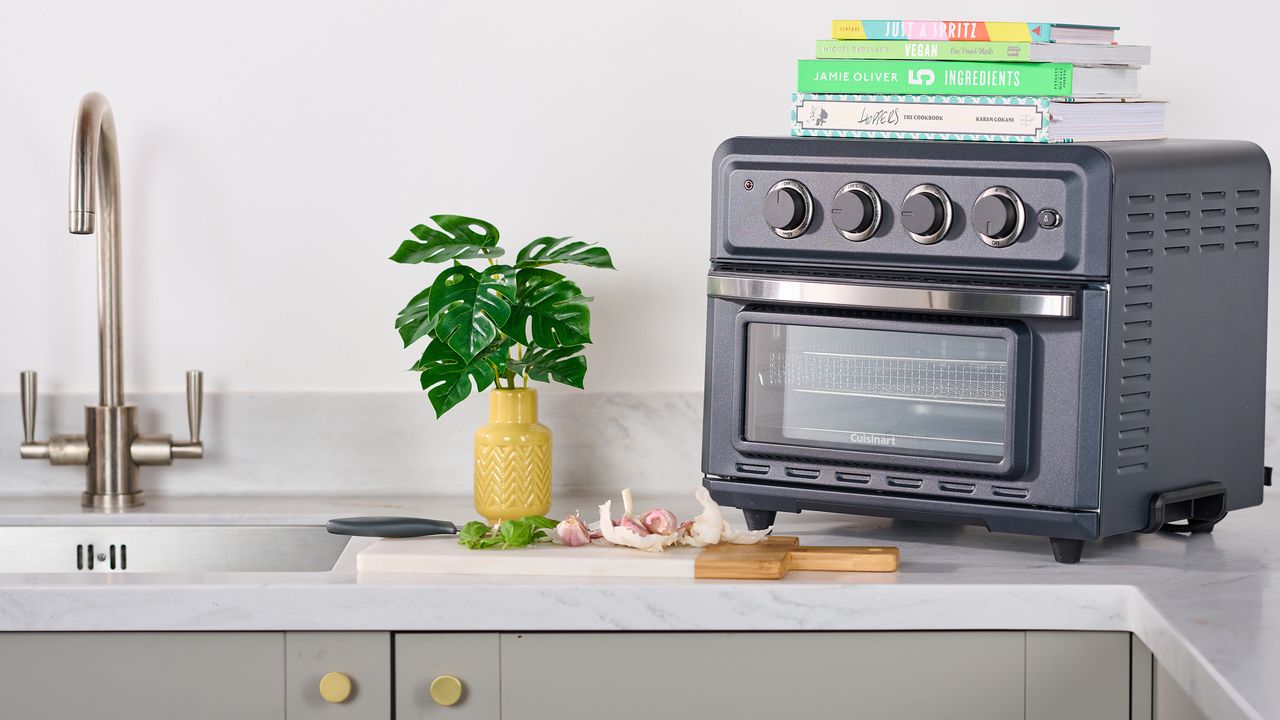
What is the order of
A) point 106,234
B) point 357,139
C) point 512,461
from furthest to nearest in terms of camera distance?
point 357,139 → point 106,234 → point 512,461

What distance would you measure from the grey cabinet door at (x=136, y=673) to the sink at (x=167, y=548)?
1.26ft

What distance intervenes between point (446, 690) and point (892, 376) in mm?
570

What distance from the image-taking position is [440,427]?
6.58 feet

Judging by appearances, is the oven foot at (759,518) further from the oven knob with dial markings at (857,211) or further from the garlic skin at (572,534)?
Answer: the oven knob with dial markings at (857,211)

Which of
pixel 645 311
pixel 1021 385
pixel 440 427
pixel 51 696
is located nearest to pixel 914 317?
pixel 1021 385

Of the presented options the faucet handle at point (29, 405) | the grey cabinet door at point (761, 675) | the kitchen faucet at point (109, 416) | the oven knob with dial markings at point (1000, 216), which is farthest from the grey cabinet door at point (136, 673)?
the oven knob with dial markings at point (1000, 216)

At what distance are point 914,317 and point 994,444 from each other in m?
0.16

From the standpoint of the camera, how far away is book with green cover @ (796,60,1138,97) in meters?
1.50

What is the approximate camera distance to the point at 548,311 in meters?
1.79

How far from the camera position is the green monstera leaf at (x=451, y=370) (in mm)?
1763

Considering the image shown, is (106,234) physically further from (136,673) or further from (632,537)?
(632,537)

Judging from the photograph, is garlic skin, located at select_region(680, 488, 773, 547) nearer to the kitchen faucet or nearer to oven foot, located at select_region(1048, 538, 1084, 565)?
oven foot, located at select_region(1048, 538, 1084, 565)

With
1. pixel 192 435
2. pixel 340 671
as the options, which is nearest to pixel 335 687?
pixel 340 671

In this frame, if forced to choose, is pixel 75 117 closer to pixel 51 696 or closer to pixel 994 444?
pixel 51 696
